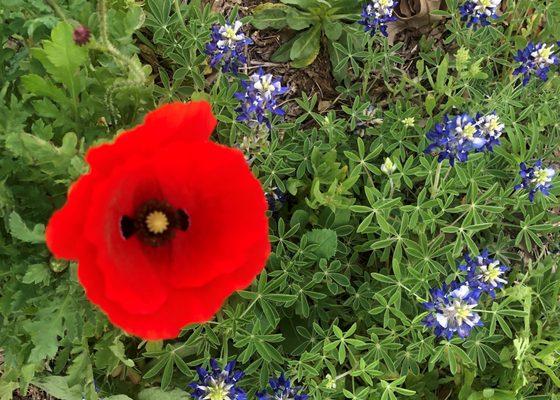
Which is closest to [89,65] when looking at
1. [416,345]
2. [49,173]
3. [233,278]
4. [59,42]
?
[59,42]

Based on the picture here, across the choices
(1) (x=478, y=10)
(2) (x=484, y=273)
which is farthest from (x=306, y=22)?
(2) (x=484, y=273)

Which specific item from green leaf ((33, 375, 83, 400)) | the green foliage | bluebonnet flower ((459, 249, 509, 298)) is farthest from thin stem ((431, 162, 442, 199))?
green leaf ((33, 375, 83, 400))

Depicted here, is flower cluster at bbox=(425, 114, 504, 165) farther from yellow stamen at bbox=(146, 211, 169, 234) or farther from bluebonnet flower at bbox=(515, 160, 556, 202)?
yellow stamen at bbox=(146, 211, 169, 234)

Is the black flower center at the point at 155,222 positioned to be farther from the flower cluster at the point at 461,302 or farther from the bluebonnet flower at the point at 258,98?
the flower cluster at the point at 461,302

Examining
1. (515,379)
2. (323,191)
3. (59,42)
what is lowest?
(515,379)

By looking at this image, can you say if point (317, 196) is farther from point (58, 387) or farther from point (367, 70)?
point (58, 387)

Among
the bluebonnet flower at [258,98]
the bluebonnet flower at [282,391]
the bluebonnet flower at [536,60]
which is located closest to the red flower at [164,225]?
the bluebonnet flower at [258,98]

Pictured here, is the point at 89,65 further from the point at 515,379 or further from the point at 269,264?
the point at 515,379

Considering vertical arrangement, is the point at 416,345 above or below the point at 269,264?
below
